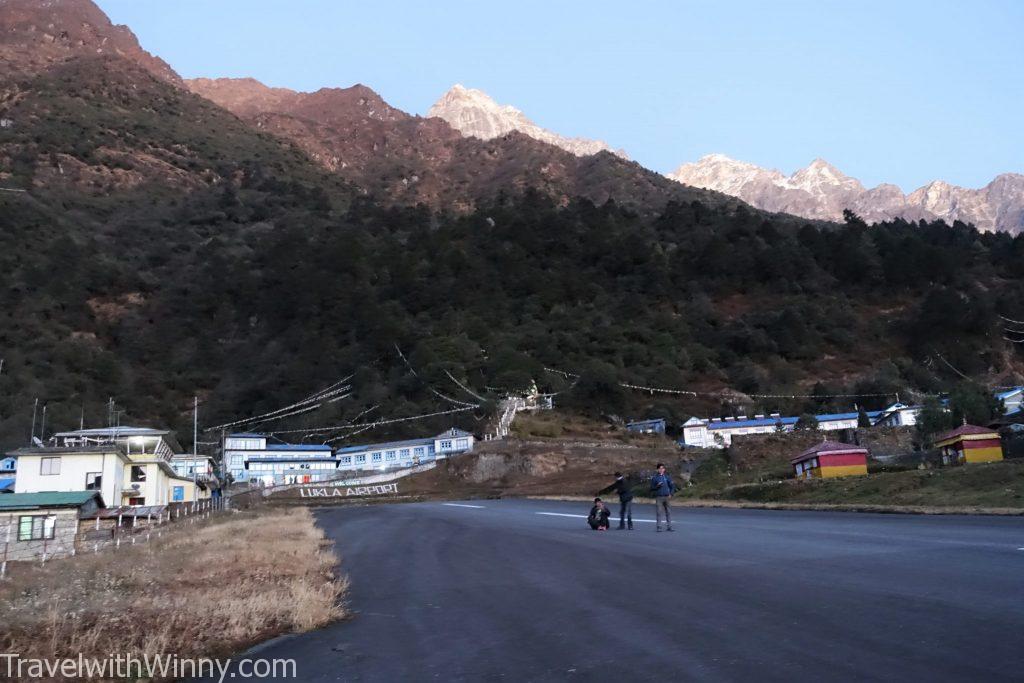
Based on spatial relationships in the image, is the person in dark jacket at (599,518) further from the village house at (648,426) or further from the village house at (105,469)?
the village house at (648,426)

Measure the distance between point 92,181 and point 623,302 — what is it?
106 meters

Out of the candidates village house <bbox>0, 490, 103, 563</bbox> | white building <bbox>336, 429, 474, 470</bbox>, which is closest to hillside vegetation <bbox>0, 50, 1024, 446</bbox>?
white building <bbox>336, 429, 474, 470</bbox>

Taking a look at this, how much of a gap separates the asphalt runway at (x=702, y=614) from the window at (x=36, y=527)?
95.6 ft

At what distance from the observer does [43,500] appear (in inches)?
1412

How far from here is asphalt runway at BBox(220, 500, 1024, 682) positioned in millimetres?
5273

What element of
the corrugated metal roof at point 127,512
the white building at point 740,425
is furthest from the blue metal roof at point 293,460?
the white building at point 740,425

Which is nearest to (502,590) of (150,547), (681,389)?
(150,547)

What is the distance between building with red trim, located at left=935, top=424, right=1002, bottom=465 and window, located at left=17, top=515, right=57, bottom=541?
39.7 m

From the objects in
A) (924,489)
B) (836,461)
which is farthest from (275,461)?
(924,489)

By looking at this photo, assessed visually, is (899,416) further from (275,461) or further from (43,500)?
(43,500)

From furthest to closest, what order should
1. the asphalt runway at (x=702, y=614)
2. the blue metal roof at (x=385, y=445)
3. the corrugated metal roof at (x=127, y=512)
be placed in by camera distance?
the blue metal roof at (x=385, y=445)
the corrugated metal roof at (x=127, y=512)
the asphalt runway at (x=702, y=614)

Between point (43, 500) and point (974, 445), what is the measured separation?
41.4 metres

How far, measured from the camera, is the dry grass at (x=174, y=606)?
21.9 feet

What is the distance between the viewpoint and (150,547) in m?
20.8
